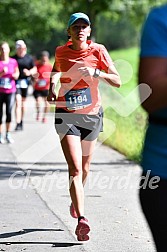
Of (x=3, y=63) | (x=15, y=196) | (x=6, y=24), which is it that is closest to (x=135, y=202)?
(x=15, y=196)

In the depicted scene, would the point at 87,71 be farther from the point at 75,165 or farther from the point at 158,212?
the point at 158,212

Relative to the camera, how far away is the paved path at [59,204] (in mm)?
6809

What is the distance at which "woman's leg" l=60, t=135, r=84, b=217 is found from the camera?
22.0 feet

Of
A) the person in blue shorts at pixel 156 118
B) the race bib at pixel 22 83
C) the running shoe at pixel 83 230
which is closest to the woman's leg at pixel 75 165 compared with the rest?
the running shoe at pixel 83 230

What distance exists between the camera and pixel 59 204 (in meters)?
8.66

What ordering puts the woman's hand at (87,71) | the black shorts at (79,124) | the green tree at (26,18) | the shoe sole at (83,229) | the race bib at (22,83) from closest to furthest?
the woman's hand at (87,71) < the shoe sole at (83,229) < the black shorts at (79,124) < the race bib at (22,83) < the green tree at (26,18)

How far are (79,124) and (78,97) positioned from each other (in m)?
0.24

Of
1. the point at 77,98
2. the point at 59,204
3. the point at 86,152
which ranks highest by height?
the point at 77,98

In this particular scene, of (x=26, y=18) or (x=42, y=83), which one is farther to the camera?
(x=26, y=18)

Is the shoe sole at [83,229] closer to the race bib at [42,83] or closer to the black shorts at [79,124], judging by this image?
the black shorts at [79,124]

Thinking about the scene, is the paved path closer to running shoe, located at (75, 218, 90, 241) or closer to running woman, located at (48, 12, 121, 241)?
running shoe, located at (75, 218, 90, 241)

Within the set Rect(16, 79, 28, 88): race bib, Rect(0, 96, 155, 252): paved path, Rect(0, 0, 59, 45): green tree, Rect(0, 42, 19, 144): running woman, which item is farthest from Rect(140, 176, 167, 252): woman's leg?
Rect(0, 0, 59, 45): green tree

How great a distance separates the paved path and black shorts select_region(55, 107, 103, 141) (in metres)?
0.91

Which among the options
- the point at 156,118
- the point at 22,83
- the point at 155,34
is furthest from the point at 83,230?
the point at 22,83
